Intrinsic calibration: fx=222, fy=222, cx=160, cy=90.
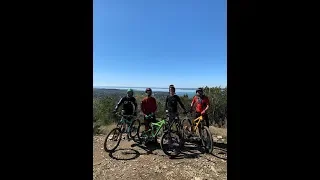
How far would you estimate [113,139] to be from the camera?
525 cm

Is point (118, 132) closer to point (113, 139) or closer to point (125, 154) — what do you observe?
point (113, 139)

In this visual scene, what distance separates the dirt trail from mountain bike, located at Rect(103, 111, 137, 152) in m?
0.18

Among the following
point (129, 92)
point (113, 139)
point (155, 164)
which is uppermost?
point (129, 92)

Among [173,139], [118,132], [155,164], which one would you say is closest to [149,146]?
[173,139]

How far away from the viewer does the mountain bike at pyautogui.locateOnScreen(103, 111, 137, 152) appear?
17.2 ft

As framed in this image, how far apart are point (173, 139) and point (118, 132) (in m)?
1.31

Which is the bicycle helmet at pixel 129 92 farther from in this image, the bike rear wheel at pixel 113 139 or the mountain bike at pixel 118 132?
the bike rear wheel at pixel 113 139
